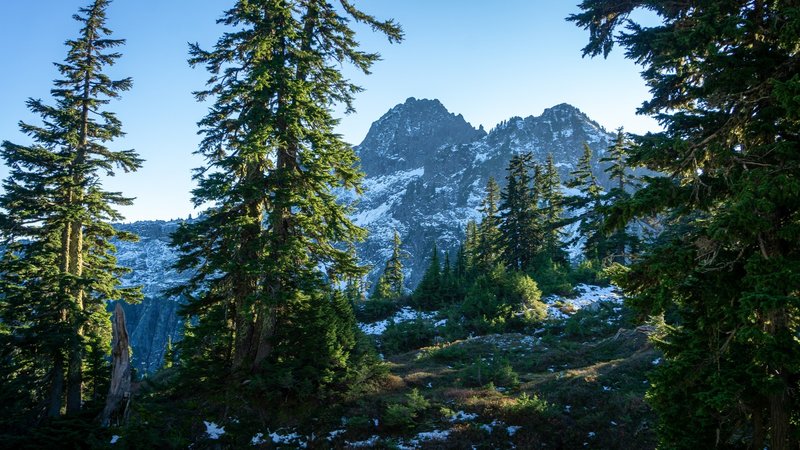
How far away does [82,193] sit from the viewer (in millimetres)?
19250

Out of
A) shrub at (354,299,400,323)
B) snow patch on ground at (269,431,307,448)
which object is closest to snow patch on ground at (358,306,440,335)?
shrub at (354,299,400,323)

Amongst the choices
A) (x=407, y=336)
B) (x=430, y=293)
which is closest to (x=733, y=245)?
(x=407, y=336)

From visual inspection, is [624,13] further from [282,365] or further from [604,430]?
[282,365]

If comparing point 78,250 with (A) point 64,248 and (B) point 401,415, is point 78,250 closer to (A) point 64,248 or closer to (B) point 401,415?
(A) point 64,248

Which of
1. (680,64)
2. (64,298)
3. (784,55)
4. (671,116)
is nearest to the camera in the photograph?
(784,55)

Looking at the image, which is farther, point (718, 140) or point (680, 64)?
point (680, 64)

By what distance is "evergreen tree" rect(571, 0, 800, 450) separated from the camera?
528 centimetres

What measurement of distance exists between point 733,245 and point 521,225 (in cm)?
3477

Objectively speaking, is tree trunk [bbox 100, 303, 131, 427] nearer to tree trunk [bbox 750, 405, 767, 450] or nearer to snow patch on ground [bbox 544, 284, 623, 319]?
tree trunk [bbox 750, 405, 767, 450]

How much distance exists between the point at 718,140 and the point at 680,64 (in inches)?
147

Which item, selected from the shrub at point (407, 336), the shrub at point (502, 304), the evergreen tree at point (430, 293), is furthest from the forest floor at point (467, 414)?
the evergreen tree at point (430, 293)

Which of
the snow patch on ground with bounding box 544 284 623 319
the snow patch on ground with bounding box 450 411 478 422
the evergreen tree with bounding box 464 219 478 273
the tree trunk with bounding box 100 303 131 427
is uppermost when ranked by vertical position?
the evergreen tree with bounding box 464 219 478 273

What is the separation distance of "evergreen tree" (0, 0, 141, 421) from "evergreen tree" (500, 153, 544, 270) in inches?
1222

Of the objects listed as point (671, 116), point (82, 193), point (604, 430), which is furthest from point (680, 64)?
point (82, 193)
